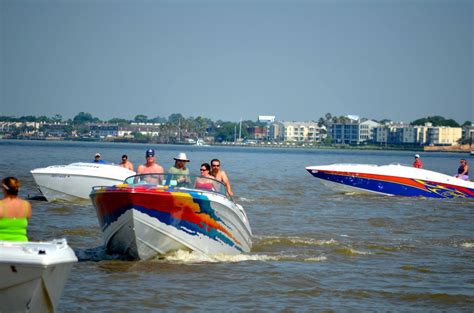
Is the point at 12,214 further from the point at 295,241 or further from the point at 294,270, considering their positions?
the point at 295,241

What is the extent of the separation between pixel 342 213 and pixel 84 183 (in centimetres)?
822

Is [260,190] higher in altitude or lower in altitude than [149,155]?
lower

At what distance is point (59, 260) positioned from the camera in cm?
977

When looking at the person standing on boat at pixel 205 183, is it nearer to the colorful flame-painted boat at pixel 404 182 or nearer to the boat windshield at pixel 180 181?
the boat windshield at pixel 180 181

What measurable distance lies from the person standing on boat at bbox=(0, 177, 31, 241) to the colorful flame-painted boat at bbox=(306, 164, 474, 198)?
25484mm

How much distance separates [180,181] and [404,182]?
20.1 metres

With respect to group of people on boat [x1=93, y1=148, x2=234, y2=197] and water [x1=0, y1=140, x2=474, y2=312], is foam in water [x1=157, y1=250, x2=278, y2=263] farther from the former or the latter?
group of people on boat [x1=93, y1=148, x2=234, y2=197]

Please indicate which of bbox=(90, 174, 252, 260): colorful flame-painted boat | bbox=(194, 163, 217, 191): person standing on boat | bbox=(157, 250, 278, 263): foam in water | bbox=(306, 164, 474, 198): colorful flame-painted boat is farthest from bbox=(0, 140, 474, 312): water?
bbox=(306, 164, 474, 198): colorful flame-painted boat

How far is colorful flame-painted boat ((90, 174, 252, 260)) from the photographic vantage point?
14.8 meters

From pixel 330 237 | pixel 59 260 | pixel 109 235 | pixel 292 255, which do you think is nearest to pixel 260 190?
pixel 330 237

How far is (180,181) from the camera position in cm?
1570

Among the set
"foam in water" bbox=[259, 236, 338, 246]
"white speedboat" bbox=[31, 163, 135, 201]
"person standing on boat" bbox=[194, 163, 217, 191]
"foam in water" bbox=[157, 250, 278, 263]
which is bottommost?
"foam in water" bbox=[259, 236, 338, 246]

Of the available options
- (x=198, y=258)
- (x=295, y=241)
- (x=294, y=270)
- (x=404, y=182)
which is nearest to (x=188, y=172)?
(x=198, y=258)

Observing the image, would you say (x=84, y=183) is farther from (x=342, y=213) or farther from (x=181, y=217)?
(x=181, y=217)
